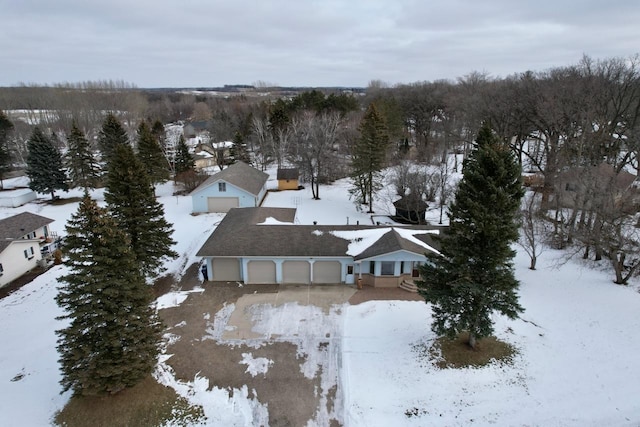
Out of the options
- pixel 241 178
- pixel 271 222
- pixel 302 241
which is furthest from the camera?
pixel 241 178

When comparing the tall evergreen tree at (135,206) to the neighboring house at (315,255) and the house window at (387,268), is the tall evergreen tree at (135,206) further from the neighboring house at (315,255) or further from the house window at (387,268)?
the house window at (387,268)

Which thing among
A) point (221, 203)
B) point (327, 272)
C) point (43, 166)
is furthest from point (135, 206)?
point (43, 166)

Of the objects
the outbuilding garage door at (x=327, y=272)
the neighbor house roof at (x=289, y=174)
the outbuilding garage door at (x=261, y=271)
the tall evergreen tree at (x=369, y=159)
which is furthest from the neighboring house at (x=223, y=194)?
the outbuilding garage door at (x=327, y=272)

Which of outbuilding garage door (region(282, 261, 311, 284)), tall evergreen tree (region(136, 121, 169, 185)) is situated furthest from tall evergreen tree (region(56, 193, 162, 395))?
tall evergreen tree (region(136, 121, 169, 185))

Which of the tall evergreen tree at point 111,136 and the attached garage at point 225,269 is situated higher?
the tall evergreen tree at point 111,136

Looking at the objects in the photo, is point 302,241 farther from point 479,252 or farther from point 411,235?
point 479,252

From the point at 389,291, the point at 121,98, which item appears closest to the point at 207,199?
the point at 389,291

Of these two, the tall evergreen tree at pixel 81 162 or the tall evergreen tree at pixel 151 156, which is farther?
the tall evergreen tree at pixel 151 156
